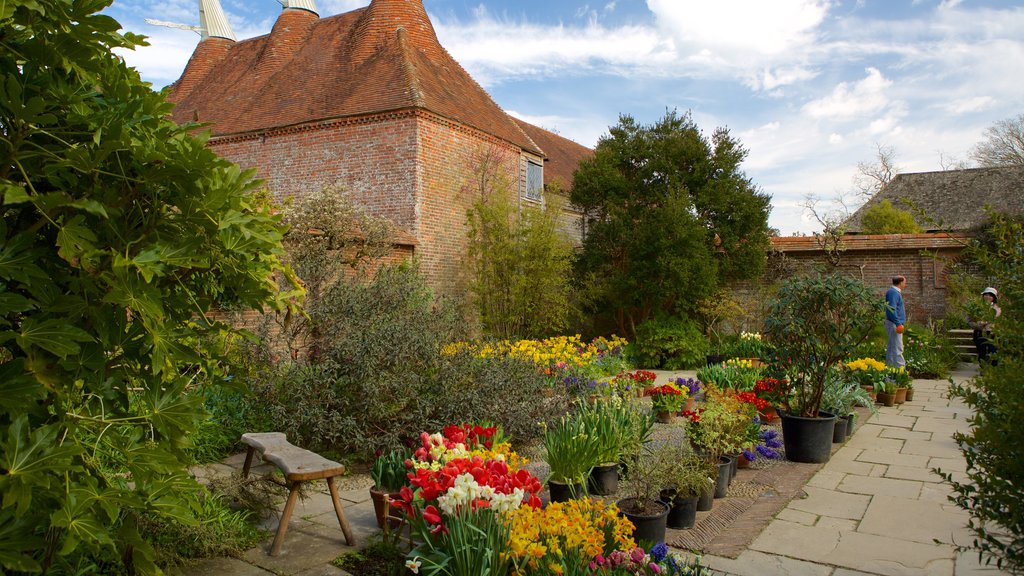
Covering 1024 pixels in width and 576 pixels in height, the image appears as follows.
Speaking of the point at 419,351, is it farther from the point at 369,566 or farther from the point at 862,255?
the point at 862,255

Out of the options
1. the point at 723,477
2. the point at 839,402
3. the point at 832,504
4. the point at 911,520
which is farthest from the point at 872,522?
the point at 839,402

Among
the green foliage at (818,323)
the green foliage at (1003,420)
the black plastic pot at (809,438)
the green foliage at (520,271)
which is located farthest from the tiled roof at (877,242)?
the green foliage at (1003,420)

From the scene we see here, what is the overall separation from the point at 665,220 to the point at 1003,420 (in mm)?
12520

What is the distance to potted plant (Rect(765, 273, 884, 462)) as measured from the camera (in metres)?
6.43

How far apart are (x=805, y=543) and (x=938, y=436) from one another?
4.59m

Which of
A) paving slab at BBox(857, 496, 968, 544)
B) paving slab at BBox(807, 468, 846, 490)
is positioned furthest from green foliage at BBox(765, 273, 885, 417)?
paving slab at BBox(857, 496, 968, 544)

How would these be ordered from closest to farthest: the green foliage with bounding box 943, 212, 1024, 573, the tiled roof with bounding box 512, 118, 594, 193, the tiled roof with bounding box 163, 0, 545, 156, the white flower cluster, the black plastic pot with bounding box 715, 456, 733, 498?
the green foliage with bounding box 943, 212, 1024, 573, the white flower cluster, the black plastic pot with bounding box 715, 456, 733, 498, the tiled roof with bounding box 163, 0, 545, 156, the tiled roof with bounding box 512, 118, 594, 193

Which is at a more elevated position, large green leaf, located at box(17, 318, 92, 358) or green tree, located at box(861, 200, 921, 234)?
green tree, located at box(861, 200, 921, 234)

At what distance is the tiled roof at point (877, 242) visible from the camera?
54.1ft

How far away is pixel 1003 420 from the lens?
270 cm

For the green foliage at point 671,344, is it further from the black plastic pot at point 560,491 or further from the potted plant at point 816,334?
the black plastic pot at point 560,491

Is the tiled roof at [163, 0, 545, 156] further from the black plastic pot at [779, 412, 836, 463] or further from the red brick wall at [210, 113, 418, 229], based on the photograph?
the black plastic pot at [779, 412, 836, 463]

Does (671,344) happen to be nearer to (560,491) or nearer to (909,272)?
(909,272)

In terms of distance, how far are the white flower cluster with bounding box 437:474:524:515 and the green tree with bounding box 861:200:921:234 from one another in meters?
25.2
